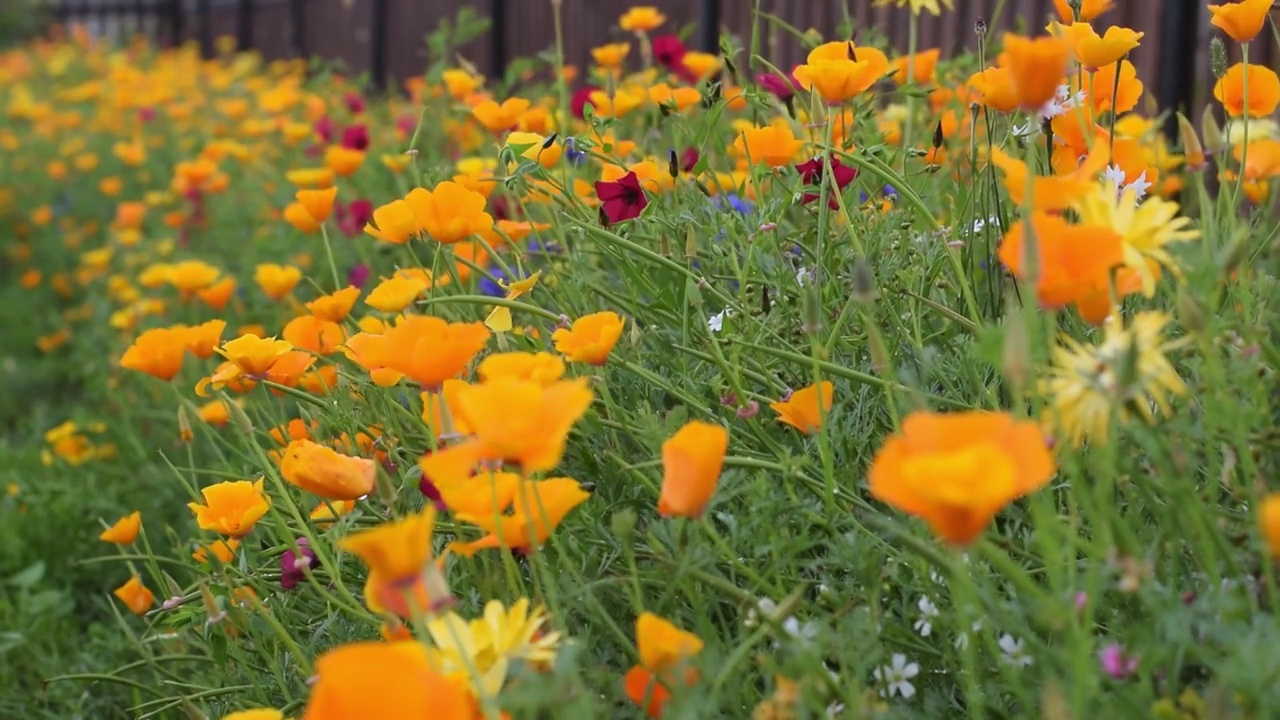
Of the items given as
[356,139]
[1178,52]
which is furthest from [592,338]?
[1178,52]

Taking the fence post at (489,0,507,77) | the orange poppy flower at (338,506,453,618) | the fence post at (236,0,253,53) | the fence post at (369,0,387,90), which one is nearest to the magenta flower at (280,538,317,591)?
the orange poppy flower at (338,506,453,618)

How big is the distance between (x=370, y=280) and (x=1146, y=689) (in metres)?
1.96

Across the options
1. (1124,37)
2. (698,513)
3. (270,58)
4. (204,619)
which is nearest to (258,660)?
(204,619)

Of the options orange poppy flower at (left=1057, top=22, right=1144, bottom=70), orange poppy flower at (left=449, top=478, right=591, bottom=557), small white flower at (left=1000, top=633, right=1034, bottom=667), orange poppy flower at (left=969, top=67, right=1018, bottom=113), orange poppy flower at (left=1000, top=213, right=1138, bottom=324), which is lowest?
small white flower at (left=1000, top=633, right=1034, bottom=667)

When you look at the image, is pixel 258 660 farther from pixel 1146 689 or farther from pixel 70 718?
pixel 1146 689

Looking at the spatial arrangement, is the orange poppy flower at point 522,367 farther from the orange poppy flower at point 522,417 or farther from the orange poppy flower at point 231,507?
the orange poppy flower at point 231,507

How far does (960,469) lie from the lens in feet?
2.05

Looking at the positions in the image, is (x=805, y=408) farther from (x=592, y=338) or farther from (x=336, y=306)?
(x=336, y=306)

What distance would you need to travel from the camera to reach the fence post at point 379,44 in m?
7.60

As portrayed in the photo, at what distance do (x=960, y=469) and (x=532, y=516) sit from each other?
0.38 meters

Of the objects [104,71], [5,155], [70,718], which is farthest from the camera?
[104,71]

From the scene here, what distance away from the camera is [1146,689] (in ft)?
2.46

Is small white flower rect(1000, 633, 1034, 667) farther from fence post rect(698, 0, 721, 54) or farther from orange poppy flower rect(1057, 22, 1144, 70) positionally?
fence post rect(698, 0, 721, 54)

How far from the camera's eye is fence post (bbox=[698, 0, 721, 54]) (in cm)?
394
